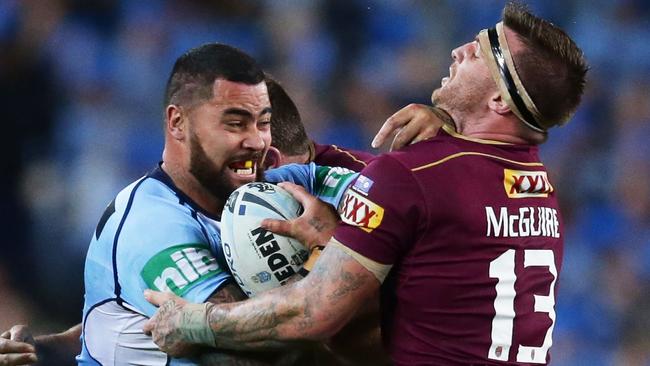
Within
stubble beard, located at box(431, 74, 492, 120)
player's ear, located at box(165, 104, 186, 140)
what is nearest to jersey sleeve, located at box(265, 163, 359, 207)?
player's ear, located at box(165, 104, 186, 140)

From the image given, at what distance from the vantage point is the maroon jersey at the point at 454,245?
125 inches

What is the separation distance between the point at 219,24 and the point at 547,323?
474 cm

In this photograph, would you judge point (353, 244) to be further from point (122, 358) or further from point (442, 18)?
point (442, 18)

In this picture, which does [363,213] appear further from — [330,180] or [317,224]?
[330,180]

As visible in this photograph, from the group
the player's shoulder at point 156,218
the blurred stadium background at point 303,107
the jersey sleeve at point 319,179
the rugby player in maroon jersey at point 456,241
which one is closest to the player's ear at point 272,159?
the jersey sleeve at point 319,179

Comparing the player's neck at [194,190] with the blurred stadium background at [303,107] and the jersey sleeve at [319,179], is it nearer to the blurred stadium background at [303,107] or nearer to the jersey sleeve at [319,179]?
the jersey sleeve at [319,179]

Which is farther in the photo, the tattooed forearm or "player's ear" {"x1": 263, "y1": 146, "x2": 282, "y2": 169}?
"player's ear" {"x1": 263, "y1": 146, "x2": 282, "y2": 169}

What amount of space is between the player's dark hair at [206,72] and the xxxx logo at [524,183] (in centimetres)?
106

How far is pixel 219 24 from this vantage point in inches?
300

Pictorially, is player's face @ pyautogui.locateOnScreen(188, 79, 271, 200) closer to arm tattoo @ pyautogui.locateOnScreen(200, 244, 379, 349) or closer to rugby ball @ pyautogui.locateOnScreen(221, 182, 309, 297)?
rugby ball @ pyautogui.locateOnScreen(221, 182, 309, 297)

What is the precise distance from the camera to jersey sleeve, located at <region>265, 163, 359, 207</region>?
4.04 m

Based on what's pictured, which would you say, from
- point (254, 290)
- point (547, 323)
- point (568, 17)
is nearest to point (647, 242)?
point (568, 17)

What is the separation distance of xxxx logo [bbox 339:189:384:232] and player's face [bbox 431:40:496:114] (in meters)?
0.52

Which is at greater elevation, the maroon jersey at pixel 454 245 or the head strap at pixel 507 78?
the head strap at pixel 507 78
